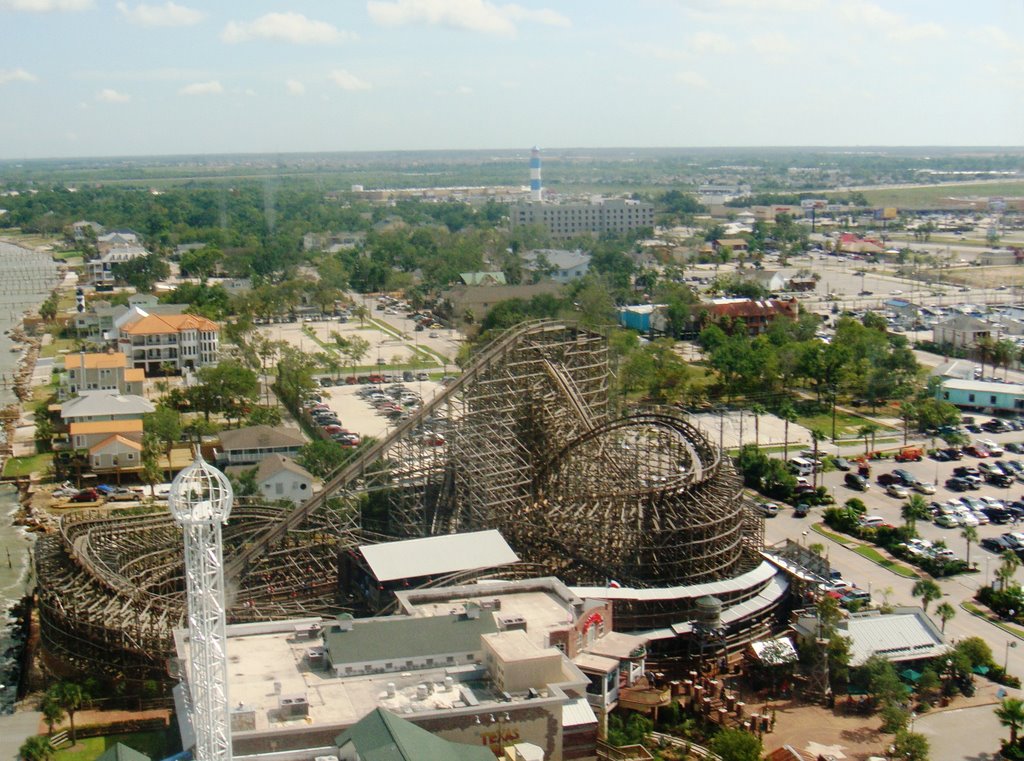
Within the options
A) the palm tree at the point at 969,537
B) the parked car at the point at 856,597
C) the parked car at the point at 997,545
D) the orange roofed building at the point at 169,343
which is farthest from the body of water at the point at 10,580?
the parked car at the point at 997,545

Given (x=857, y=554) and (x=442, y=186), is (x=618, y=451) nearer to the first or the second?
(x=857, y=554)

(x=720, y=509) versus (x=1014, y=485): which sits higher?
(x=720, y=509)

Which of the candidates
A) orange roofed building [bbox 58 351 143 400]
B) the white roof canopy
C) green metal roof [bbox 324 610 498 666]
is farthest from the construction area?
orange roofed building [bbox 58 351 143 400]

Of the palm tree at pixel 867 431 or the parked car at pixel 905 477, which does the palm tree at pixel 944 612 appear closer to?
the parked car at pixel 905 477

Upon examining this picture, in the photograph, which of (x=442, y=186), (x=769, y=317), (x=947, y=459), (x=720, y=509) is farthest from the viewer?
(x=442, y=186)

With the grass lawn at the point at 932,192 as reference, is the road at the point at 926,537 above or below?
below

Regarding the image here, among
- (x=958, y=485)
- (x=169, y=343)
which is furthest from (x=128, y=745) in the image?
(x=169, y=343)

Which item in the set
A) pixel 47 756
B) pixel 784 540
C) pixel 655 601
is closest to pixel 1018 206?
pixel 784 540
